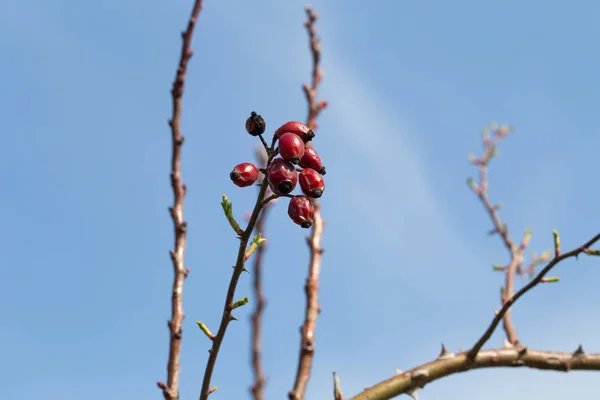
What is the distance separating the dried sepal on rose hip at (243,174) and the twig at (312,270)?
223cm

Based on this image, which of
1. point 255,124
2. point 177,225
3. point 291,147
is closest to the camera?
point 291,147

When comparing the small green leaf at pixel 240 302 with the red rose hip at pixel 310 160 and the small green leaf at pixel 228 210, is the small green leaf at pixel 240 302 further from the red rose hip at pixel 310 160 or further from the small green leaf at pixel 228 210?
the red rose hip at pixel 310 160

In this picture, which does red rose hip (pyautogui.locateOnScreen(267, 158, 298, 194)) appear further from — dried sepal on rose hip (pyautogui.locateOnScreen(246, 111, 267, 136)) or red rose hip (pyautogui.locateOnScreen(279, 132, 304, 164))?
dried sepal on rose hip (pyautogui.locateOnScreen(246, 111, 267, 136))

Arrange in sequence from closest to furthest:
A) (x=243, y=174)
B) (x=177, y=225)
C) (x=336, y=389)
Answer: (x=243, y=174) → (x=336, y=389) → (x=177, y=225)

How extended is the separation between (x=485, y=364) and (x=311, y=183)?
159 cm

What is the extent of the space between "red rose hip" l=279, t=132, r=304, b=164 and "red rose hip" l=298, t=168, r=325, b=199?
6.1 inches

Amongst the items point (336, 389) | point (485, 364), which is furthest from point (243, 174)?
point (485, 364)

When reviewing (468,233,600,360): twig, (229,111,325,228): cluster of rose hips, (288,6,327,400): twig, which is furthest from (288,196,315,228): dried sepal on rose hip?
(288,6,327,400): twig

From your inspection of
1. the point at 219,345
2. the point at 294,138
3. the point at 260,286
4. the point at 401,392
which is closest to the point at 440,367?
the point at 401,392

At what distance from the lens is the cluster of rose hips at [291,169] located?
8.19ft

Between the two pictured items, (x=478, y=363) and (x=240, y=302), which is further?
(x=478, y=363)

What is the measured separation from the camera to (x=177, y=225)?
4.71 meters

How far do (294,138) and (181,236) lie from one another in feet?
7.88

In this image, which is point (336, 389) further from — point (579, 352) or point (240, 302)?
point (579, 352)
